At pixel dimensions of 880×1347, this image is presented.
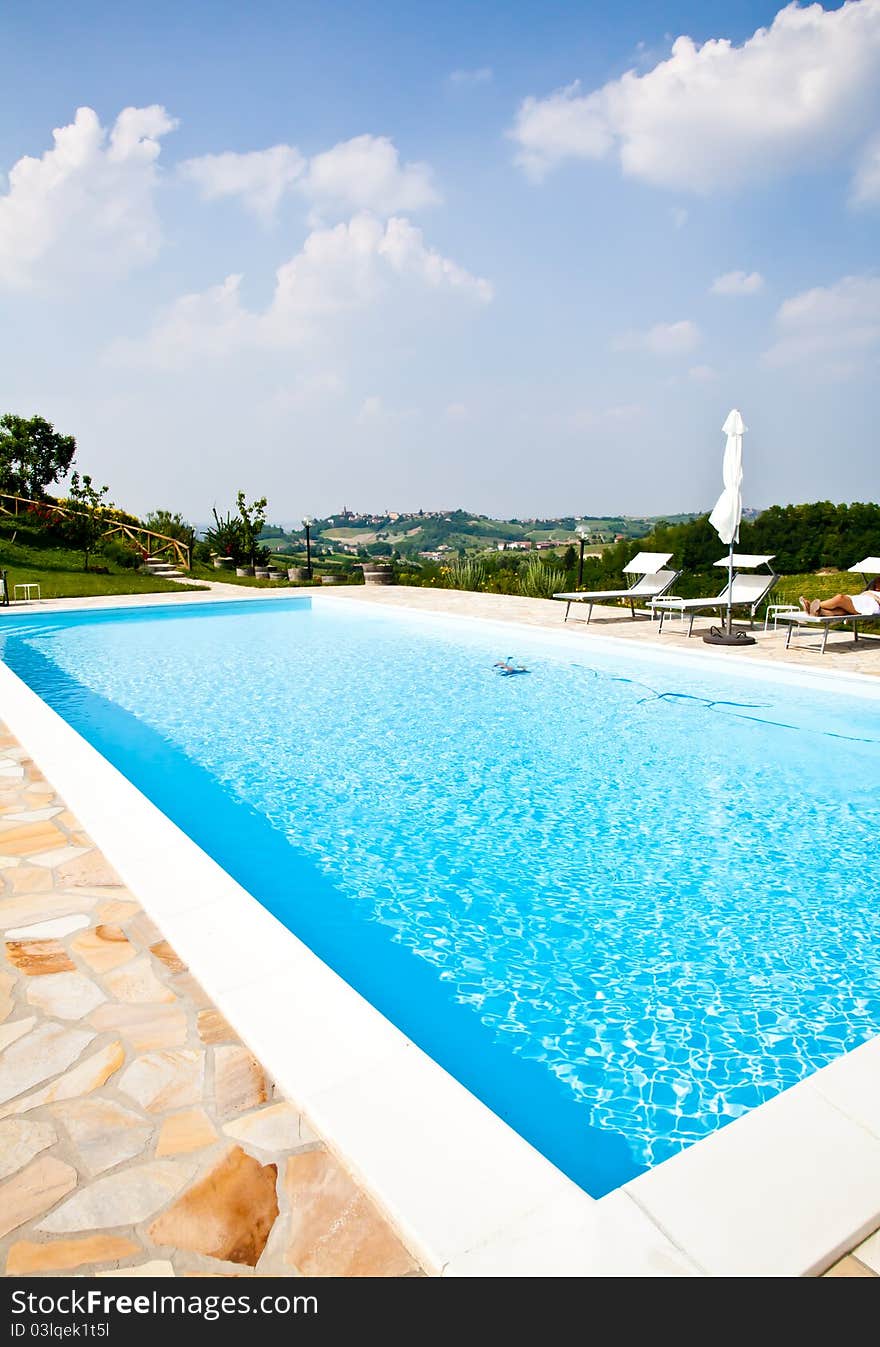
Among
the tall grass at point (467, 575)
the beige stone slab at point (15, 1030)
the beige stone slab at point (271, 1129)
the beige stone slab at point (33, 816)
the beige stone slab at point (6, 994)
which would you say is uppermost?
the tall grass at point (467, 575)

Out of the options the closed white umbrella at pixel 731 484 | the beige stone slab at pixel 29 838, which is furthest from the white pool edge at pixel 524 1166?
the closed white umbrella at pixel 731 484

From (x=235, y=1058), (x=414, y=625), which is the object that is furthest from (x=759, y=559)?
(x=235, y=1058)

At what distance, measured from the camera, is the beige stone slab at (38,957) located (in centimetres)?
245

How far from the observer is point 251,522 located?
73.2 ft

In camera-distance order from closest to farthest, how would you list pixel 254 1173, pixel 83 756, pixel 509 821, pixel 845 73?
pixel 254 1173 → pixel 509 821 → pixel 83 756 → pixel 845 73

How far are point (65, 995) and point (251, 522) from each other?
21247mm

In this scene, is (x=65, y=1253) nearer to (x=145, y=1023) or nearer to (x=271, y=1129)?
(x=271, y=1129)

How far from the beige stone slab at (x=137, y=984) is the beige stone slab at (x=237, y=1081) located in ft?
1.15

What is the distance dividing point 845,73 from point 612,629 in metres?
8.75

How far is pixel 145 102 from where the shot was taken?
497 inches

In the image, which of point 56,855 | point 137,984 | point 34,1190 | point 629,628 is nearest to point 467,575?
point 629,628

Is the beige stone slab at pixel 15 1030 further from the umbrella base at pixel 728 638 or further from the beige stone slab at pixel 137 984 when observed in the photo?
the umbrella base at pixel 728 638

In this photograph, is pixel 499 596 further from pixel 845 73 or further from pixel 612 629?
pixel 845 73

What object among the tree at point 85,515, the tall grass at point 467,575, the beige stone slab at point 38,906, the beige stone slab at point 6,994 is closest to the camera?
the beige stone slab at point 6,994
